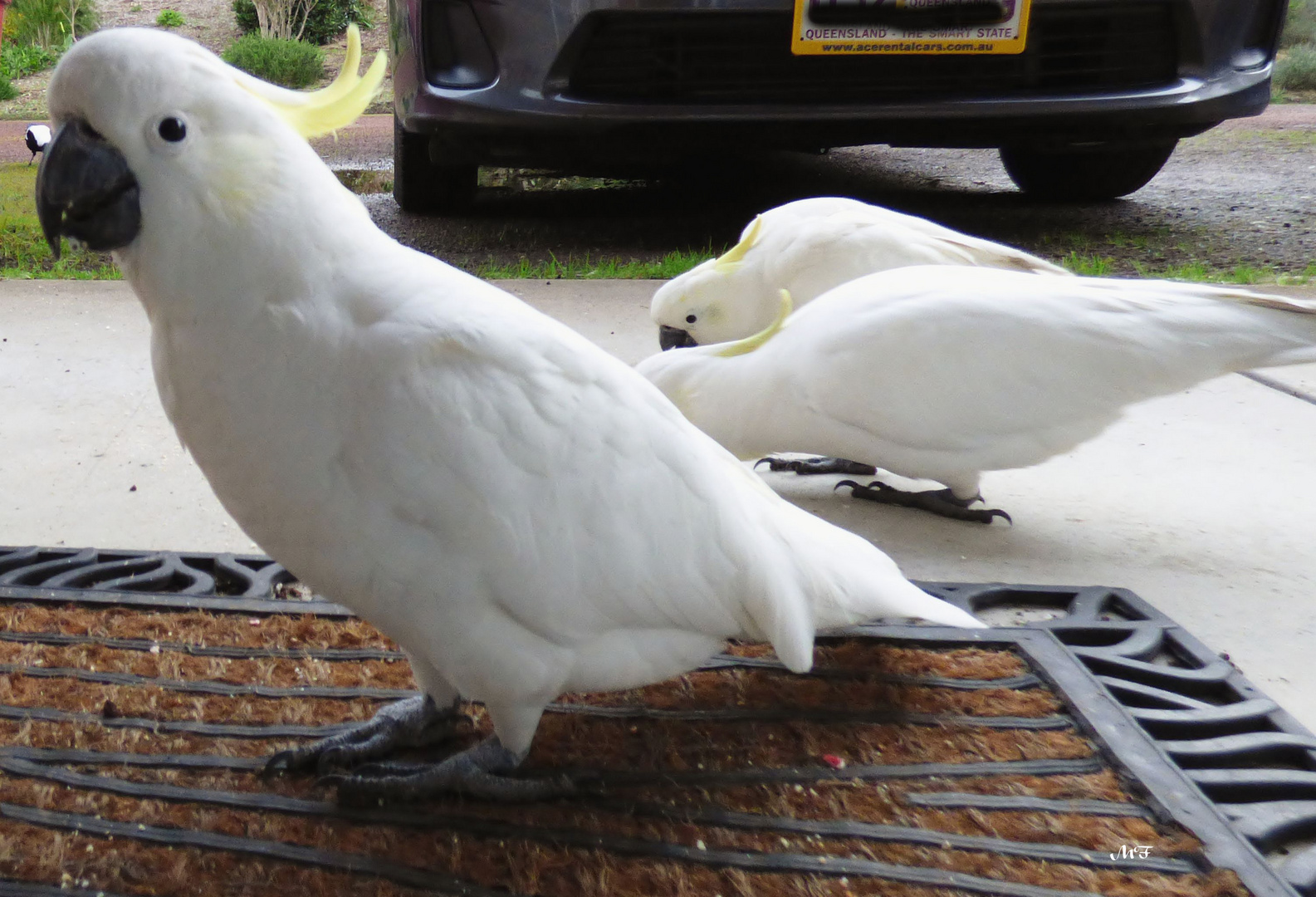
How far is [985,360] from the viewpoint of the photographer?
200cm

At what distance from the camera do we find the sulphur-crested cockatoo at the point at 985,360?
1933 mm

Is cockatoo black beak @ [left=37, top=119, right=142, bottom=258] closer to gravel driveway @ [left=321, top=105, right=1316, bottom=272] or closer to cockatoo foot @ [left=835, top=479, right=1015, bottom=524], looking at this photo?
cockatoo foot @ [left=835, top=479, right=1015, bottom=524]

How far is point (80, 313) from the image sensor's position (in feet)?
10.4

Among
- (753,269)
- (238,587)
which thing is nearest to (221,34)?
(753,269)

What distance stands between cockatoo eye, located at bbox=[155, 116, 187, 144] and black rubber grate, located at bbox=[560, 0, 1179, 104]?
233cm

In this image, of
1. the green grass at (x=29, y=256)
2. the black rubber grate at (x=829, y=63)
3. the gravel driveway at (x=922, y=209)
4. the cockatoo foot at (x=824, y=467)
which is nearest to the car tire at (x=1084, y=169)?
the gravel driveway at (x=922, y=209)

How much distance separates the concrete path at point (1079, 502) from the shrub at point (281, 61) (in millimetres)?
4405

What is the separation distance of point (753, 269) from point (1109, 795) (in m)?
1.70

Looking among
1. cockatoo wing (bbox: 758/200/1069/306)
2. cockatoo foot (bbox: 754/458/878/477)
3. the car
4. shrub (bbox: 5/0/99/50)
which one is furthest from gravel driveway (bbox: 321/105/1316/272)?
cockatoo foot (bbox: 754/458/878/477)

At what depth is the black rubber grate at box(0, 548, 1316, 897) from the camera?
1243mm

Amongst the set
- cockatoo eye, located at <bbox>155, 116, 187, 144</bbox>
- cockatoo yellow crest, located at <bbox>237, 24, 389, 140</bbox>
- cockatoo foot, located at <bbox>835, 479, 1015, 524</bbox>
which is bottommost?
cockatoo foot, located at <bbox>835, 479, 1015, 524</bbox>

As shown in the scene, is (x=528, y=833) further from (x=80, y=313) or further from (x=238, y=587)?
(x=80, y=313)

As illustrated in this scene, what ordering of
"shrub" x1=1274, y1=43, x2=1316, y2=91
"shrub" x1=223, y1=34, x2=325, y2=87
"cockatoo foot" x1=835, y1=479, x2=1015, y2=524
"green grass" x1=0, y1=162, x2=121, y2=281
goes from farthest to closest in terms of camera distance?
Answer: 1. "shrub" x1=1274, y1=43, x2=1316, y2=91
2. "shrub" x1=223, y1=34, x2=325, y2=87
3. "green grass" x1=0, y1=162, x2=121, y2=281
4. "cockatoo foot" x1=835, y1=479, x2=1015, y2=524

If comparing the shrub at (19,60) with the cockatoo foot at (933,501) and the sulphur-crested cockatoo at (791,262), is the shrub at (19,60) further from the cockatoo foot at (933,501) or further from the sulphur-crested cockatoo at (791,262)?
the cockatoo foot at (933,501)
